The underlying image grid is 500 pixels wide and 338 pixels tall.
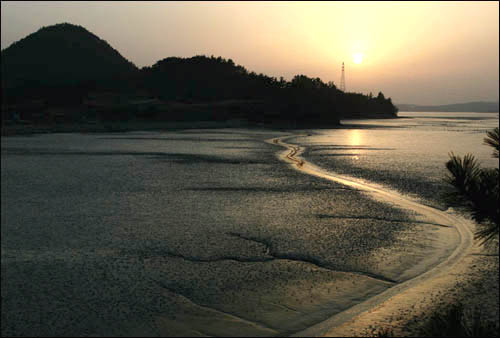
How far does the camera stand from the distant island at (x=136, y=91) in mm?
62250

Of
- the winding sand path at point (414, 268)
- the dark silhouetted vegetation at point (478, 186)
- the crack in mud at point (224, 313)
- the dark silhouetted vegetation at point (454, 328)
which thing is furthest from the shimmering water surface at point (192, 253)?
the dark silhouetted vegetation at point (478, 186)

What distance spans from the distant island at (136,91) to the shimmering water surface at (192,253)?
35770mm

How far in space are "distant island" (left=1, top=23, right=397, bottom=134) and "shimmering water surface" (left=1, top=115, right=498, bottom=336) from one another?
117 ft

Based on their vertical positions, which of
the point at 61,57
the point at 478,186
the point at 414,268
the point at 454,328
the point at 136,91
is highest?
the point at 61,57

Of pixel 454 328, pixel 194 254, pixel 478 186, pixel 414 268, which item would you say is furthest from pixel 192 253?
pixel 478 186

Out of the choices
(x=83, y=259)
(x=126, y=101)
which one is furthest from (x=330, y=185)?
(x=126, y=101)

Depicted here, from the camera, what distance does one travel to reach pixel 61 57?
11444cm

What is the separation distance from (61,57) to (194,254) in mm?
120084

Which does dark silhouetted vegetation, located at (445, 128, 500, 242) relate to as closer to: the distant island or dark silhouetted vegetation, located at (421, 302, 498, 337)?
dark silhouetted vegetation, located at (421, 302, 498, 337)

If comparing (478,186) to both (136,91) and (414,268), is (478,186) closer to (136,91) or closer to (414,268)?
(414,268)

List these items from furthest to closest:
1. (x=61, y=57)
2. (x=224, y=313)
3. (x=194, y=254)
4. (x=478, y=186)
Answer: (x=61, y=57)
(x=194, y=254)
(x=224, y=313)
(x=478, y=186)

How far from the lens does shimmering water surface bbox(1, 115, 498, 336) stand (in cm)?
410

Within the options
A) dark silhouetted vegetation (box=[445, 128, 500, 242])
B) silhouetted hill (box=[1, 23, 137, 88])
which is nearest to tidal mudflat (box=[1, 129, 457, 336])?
dark silhouetted vegetation (box=[445, 128, 500, 242])

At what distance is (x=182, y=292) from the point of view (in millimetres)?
4633
